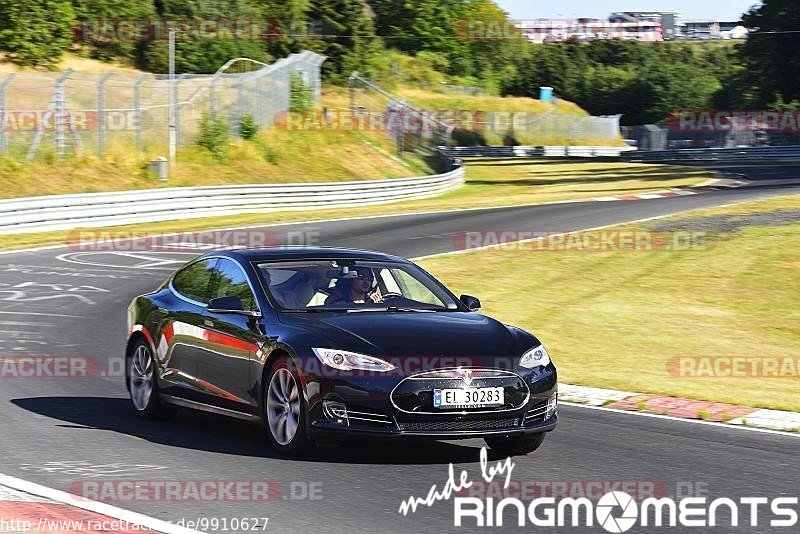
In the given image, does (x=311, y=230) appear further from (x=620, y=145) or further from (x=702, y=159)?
(x=620, y=145)

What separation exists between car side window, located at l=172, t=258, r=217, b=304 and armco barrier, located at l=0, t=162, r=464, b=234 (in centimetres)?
2064

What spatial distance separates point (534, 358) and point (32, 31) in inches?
2574

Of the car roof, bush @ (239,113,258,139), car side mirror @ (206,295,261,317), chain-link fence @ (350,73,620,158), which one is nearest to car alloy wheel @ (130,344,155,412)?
the car roof

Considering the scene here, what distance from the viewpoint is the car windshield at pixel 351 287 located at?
9.67 meters

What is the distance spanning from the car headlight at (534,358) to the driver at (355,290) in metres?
1.37

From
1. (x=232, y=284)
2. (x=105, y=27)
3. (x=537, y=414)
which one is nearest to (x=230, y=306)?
(x=232, y=284)

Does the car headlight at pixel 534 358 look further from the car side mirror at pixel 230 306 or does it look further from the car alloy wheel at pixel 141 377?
the car alloy wheel at pixel 141 377

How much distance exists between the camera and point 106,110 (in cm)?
4128

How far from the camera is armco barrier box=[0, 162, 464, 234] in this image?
3131 cm

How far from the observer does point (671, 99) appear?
5059 inches

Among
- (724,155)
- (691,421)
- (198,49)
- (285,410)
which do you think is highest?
(198,49)

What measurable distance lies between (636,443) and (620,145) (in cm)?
9619

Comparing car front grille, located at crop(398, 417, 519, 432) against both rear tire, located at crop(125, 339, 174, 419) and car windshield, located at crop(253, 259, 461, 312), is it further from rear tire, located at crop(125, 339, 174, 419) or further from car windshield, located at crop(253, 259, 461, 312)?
rear tire, located at crop(125, 339, 174, 419)

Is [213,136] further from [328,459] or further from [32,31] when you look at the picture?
[328,459]
